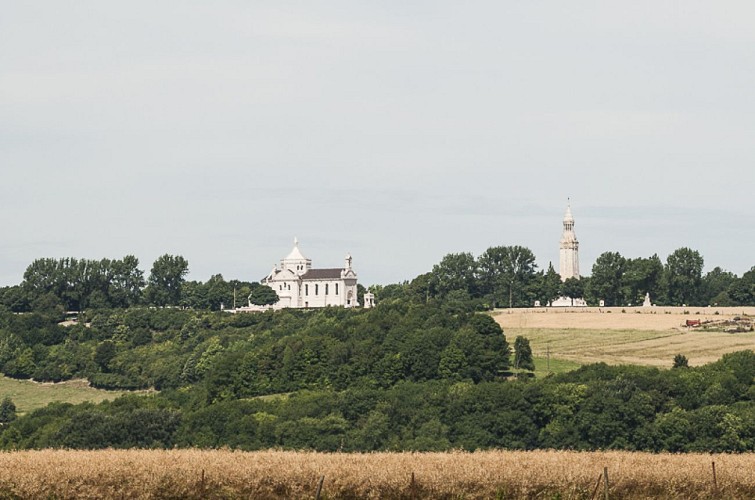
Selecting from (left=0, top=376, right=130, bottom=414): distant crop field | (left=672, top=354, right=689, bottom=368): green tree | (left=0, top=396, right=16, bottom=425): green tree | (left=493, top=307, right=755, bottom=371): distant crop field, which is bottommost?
(left=0, top=396, right=16, bottom=425): green tree

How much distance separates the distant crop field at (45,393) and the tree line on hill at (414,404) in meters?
11.7

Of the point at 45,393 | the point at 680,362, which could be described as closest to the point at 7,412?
the point at 45,393

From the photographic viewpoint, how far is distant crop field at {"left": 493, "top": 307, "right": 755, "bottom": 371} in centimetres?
13275

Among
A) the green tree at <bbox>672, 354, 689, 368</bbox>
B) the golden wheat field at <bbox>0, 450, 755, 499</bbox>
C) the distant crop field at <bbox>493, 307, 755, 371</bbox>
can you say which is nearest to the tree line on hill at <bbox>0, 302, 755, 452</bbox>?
the green tree at <bbox>672, 354, 689, 368</bbox>

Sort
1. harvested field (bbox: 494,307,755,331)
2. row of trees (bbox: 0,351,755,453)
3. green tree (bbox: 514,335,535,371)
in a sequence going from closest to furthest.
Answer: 1. row of trees (bbox: 0,351,755,453)
2. green tree (bbox: 514,335,535,371)
3. harvested field (bbox: 494,307,755,331)

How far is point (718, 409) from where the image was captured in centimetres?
9069

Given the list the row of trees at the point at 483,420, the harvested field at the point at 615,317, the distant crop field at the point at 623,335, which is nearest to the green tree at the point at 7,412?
the row of trees at the point at 483,420

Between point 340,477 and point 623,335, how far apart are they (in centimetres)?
11987

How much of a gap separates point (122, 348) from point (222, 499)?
16313 cm

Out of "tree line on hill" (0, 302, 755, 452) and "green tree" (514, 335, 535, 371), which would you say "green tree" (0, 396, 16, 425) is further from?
"green tree" (514, 335, 535, 371)

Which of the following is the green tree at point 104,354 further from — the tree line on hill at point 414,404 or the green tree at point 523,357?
the green tree at point 523,357

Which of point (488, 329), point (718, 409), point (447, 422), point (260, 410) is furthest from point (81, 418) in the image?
point (488, 329)

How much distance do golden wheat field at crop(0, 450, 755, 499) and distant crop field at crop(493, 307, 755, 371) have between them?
91.5 meters

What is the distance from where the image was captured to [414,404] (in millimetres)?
108312
